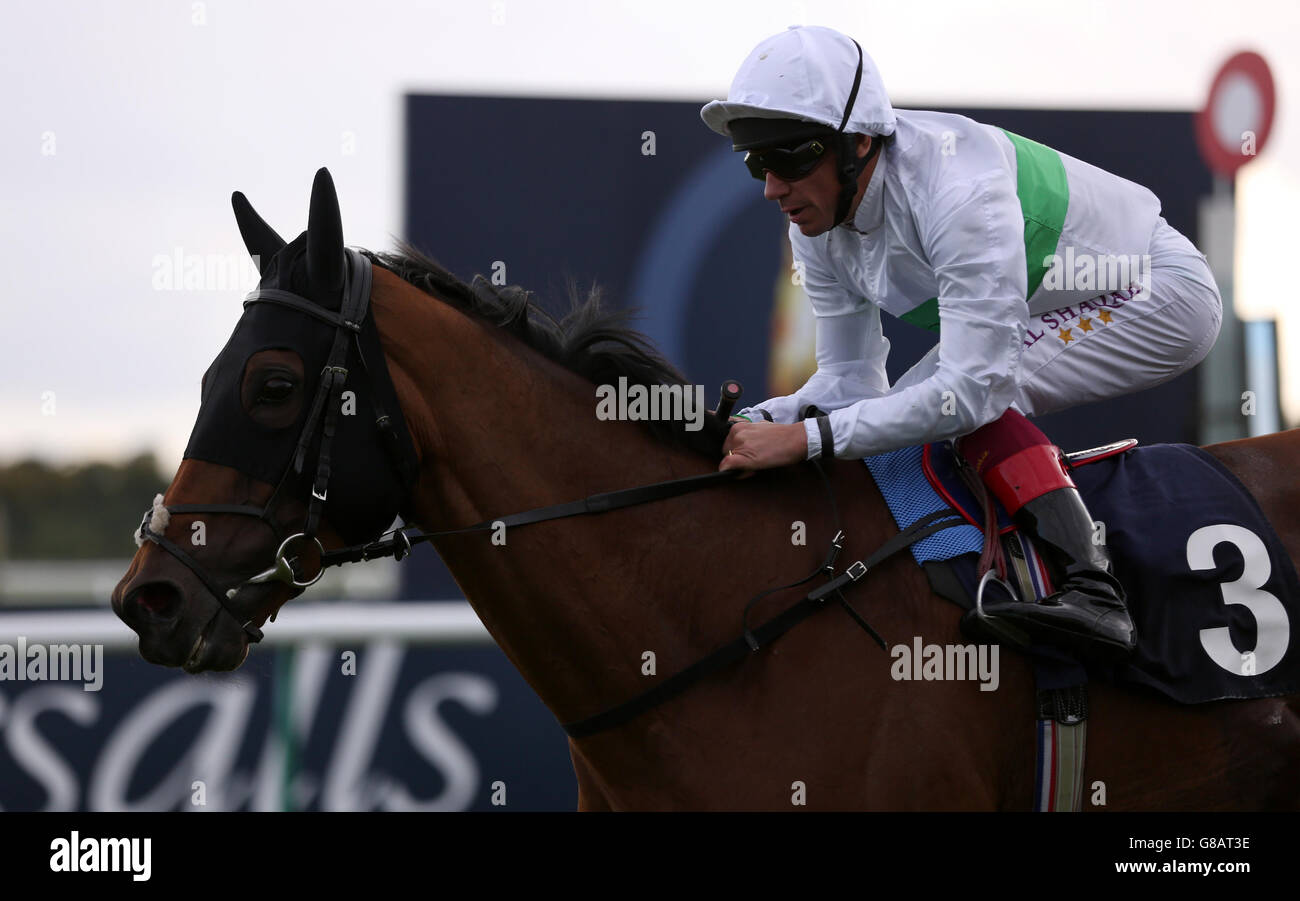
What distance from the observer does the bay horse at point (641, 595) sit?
195 centimetres

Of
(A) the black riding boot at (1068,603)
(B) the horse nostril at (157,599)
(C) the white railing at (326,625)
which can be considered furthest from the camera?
(C) the white railing at (326,625)

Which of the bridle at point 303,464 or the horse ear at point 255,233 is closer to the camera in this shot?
the bridle at point 303,464

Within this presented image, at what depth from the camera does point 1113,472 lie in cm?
235

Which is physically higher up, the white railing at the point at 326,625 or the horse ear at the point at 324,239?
the horse ear at the point at 324,239

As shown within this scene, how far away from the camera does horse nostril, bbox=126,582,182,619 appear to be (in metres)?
1.89

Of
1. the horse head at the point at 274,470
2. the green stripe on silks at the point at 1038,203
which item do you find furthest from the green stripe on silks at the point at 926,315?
the horse head at the point at 274,470

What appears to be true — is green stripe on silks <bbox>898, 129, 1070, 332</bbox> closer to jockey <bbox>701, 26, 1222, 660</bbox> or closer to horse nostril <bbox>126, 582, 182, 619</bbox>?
jockey <bbox>701, 26, 1222, 660</bbox>

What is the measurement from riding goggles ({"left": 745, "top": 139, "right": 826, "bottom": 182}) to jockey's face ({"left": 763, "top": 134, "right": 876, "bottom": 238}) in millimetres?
15

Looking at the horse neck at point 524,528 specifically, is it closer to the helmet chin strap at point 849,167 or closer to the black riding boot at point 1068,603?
the black riding boot at point 1068,603

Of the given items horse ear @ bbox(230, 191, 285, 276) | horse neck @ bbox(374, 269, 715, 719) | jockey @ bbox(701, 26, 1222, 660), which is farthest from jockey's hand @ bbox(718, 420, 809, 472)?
horse ear @ bbox(230, 191, 285, 276)

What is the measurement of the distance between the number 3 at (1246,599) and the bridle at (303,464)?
1.49 meters

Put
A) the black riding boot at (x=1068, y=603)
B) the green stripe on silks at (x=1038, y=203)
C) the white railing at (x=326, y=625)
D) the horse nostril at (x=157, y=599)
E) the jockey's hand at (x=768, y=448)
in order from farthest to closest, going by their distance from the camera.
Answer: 1. the white railing at (x=326, y=625)
2. the green stripe on silks at (x=1038, y=203)
3. the jockey's hand at (x=768, y=448)
4. the black riding boot at (x=1068, y=603)
5. the horse nostril at (x=157, y=599)

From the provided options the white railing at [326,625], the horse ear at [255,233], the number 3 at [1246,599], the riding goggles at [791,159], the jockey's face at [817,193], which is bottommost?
the white railing at [326,625]
